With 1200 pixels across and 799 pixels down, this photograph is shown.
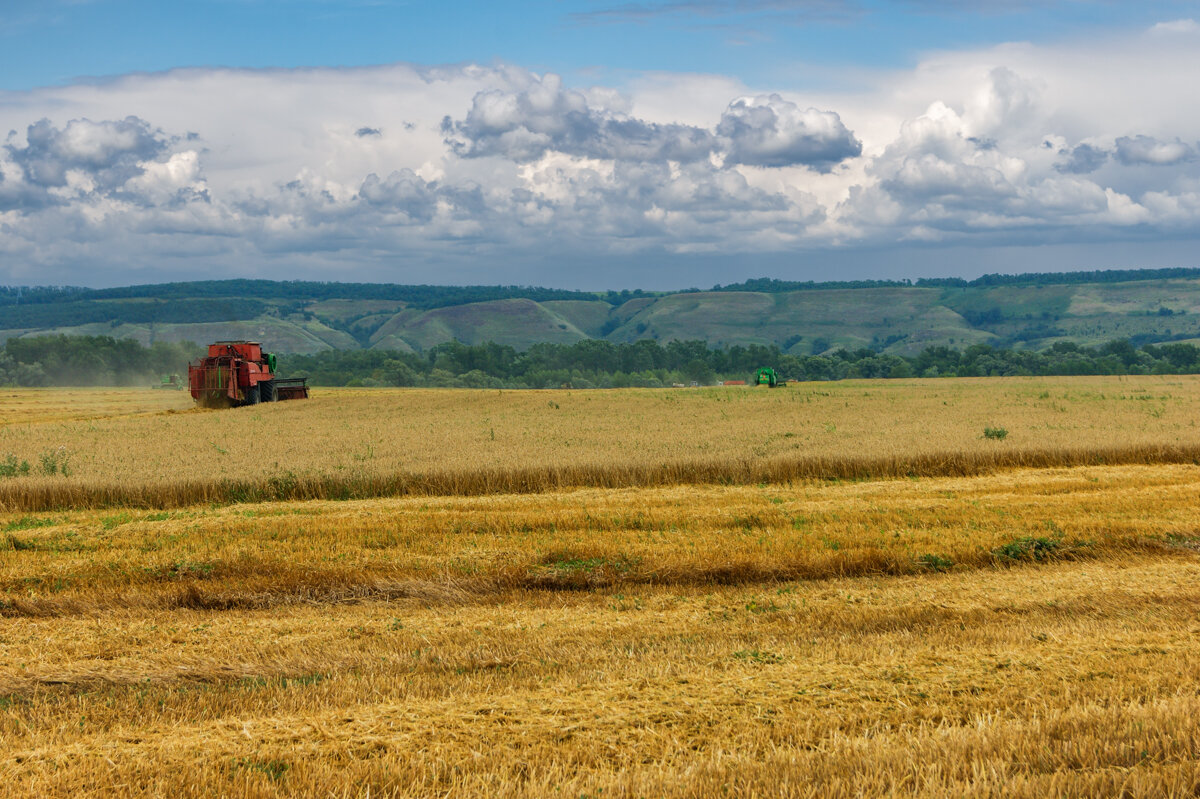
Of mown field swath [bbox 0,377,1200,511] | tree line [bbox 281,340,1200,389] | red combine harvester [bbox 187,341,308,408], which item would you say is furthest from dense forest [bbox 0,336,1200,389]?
mown field swath [bbox 0,377,1200,511]

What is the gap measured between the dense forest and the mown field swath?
207 ft

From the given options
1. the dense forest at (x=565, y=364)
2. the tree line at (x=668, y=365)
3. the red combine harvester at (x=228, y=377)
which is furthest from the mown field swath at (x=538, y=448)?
the tree line at (x=668, y=365)

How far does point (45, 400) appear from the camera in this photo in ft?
184

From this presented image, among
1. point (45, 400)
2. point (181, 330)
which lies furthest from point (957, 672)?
point (181, 330)

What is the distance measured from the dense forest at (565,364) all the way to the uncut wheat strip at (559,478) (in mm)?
77974

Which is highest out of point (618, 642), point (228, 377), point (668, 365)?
point (228, 377)

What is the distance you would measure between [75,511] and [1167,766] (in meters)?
18.4

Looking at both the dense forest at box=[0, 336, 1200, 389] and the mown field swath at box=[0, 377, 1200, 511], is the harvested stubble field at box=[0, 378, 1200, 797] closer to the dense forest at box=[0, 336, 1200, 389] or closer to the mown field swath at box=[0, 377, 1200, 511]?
the mown field swath at box=[0, 377, 1200, 511]

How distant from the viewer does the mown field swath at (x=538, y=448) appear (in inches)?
770

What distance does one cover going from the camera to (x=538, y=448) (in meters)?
24.5

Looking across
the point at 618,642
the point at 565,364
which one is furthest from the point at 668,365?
the point at 618,642

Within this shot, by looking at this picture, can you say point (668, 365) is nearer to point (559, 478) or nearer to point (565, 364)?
point (565, 364)

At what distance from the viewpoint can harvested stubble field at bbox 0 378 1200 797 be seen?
5.81m

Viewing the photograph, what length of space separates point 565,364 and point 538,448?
107688 mm
